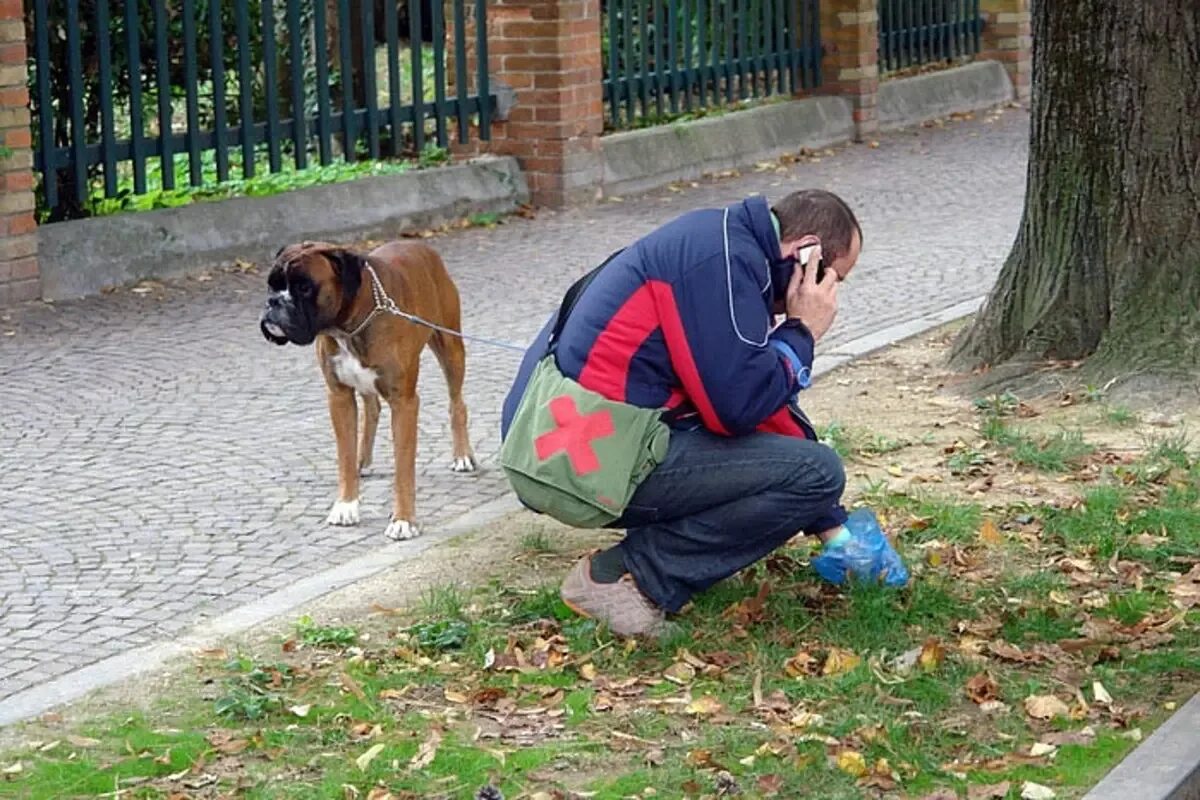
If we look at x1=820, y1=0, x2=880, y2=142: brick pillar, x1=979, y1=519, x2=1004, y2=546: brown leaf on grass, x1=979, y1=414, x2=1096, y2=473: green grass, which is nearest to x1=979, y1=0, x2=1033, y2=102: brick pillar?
x1=820, y1=0, x2=880, y2=142: brick pillar

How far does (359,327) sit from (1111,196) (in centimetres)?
324

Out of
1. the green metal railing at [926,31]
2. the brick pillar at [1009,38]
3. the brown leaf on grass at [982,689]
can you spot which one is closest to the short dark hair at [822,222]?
the brown leaf on grass at [982,689]

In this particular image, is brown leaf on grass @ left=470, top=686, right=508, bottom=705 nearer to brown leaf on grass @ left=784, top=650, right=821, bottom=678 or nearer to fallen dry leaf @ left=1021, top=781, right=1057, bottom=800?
brown leaf on grass @ left=784, top=650, right=821, bottom=678

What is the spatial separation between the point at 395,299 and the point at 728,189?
8.60 metres

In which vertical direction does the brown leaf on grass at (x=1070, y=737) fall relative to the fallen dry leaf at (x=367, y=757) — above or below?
below

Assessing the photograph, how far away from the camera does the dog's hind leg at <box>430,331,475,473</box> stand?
762 centimetres

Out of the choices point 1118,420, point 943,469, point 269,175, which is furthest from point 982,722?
point 269,175

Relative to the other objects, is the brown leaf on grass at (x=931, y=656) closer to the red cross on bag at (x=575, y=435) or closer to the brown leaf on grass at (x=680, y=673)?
the brown leaf on grass at (x=680, y=673)

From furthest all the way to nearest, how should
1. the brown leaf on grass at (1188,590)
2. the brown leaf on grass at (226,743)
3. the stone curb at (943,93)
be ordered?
the stone curb at (943,93) → the brown leaf on grass at (1188,590) → the brown leaf on grass at (226,743)

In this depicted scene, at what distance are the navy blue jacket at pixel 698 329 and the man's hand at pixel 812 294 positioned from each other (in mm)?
30

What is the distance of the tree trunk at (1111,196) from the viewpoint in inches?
320

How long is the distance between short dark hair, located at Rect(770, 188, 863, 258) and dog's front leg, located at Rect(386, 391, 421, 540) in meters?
1.77

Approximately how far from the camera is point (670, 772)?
16.1 feet

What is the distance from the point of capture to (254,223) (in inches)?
484
